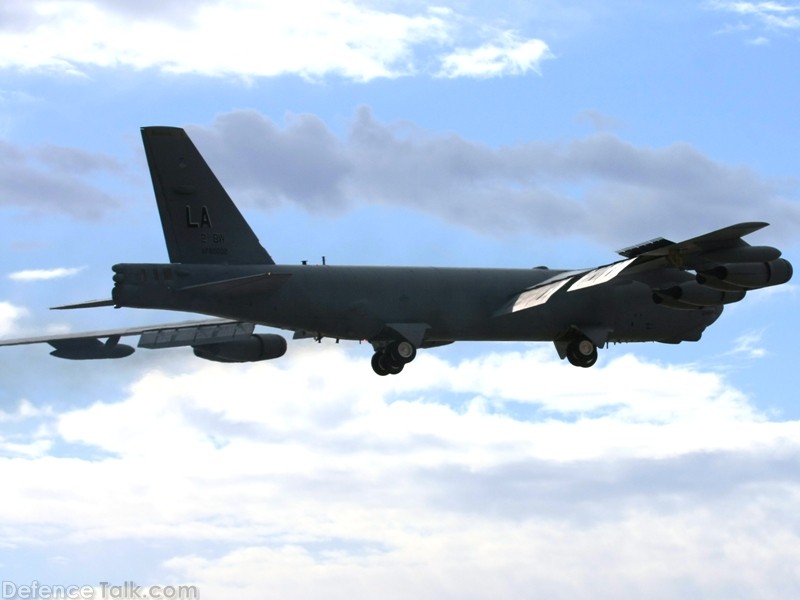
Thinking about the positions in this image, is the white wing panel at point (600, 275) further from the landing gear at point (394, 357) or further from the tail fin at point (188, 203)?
the tail fin at point (188, 203)

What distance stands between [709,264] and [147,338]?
709 inches

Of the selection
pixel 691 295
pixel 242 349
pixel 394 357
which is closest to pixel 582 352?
pixel 691 295

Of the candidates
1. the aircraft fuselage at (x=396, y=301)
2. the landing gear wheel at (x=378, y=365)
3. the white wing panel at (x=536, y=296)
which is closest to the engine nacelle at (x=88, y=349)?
the aircraft fuselage at (x=396, y=301)

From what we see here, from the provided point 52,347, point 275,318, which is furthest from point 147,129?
point 52,347

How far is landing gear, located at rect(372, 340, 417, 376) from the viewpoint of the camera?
41.5 m

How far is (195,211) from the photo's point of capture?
39656 millimetres

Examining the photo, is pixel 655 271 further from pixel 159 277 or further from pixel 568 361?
pixel 159 277

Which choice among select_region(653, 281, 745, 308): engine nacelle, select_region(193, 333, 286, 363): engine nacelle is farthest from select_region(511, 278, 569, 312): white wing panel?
select_region(193, 333, 286, 363): engine nacelle

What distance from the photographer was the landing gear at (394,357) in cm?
4147

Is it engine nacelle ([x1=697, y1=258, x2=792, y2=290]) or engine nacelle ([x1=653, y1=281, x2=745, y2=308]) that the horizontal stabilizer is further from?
engine nacelle ([x1=697, y1=258, x2=792, y2=290])

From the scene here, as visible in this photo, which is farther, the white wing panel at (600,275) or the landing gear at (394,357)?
the landing gear at (394,357)

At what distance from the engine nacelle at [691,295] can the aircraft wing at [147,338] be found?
13.4 m

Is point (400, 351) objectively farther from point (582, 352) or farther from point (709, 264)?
point (709, 264)

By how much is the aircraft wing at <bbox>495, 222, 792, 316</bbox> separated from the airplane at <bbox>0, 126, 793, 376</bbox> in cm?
4
